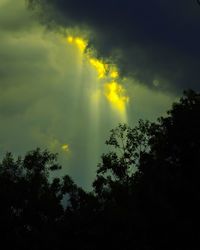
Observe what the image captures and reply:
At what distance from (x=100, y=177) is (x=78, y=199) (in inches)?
505

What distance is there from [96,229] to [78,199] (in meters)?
10.1

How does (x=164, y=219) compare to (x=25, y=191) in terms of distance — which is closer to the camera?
(x=164, y=219)

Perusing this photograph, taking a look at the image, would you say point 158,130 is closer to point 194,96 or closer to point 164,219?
point 194,96

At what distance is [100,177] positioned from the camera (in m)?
65.6

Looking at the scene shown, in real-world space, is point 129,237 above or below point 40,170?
below

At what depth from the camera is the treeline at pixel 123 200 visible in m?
54.0

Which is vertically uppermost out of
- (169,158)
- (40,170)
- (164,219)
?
(40,170)

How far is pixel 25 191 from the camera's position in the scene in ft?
250

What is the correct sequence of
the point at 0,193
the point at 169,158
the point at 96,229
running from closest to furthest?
the point at 169,158, the point at 96,229, the point at 0,193

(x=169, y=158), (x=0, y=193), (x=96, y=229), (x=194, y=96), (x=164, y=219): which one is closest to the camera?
(x=164, y=219)

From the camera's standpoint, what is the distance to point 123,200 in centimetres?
6203

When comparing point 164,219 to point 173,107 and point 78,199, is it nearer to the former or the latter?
point 173,107

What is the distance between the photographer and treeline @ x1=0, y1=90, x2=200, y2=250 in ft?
177

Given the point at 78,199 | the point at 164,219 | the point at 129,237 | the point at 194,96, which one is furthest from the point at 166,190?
the point at 78,199
